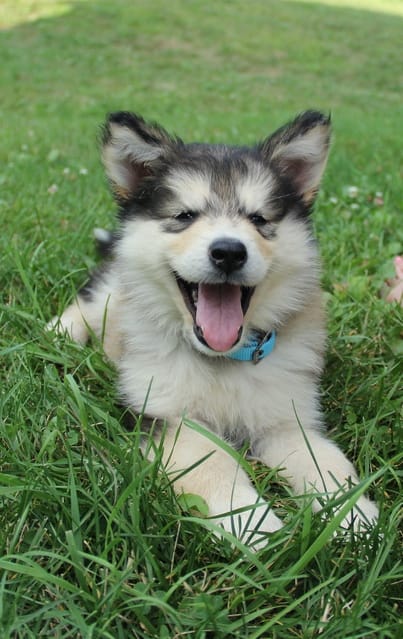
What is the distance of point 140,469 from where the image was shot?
2.01 m

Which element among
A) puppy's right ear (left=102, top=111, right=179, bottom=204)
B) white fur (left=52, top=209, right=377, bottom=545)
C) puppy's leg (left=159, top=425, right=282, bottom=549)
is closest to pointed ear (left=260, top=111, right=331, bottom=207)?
white fur (left=52, top=209, right=377, bottom=545)

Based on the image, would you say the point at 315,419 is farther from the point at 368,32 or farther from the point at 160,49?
the point at 368,32

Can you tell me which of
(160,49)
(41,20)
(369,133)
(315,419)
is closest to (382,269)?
(315,419)

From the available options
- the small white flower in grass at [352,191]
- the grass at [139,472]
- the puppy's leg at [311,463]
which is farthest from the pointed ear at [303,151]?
the small white flower in grass at [352,191]

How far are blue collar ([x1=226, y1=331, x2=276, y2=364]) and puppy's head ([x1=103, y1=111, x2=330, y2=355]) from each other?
1.7 inches

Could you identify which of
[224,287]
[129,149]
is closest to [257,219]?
[224,287]

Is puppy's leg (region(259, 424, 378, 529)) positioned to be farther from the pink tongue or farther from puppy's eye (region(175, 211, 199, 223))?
puppy's eye (region(175, 211, 199, 223))

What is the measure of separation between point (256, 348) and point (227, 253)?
0.52 meters

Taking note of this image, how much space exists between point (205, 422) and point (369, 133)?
25.0 ft

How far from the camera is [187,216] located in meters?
2.76

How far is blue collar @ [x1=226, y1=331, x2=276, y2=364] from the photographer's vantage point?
2.76m

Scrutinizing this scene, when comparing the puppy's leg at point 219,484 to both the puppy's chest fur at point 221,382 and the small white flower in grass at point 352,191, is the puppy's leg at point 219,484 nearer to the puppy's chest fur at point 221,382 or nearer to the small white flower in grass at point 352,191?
the puppy's chest fur at point 221,382

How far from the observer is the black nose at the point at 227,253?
8.05ft

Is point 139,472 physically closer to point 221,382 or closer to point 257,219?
point 221,382
